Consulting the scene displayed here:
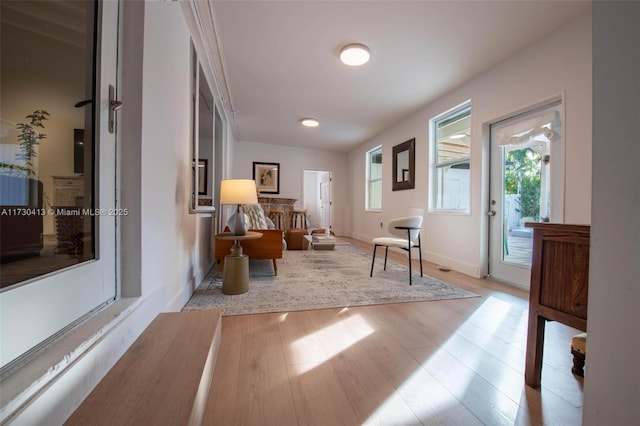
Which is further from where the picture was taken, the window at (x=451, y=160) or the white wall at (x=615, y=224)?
the window at (x=451, y=160)

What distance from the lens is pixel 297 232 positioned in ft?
16.2

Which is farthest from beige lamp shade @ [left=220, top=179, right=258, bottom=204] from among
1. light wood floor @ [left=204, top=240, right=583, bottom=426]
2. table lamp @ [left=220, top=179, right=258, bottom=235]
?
light wood floor @ [left=204, top=240, right=583, bottom=426]

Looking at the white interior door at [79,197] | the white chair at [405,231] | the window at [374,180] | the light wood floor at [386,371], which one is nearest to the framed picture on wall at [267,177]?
the window at [374,180]

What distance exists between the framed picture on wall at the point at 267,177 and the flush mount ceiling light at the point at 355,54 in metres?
4.33

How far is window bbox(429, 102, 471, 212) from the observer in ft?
11.5

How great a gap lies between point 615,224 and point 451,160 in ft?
10.8

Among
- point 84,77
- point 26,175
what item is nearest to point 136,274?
point 26,175

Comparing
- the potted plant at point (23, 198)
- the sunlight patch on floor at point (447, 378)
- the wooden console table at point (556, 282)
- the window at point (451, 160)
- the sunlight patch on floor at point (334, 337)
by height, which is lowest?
the sunlight patch on floor at point (447, 378)

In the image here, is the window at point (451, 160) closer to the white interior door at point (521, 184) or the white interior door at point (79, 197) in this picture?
the white interior door at point (521, 184)

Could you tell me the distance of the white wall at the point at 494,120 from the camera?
2.16 meters

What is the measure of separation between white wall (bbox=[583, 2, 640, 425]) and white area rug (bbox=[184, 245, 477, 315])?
5.09 ft

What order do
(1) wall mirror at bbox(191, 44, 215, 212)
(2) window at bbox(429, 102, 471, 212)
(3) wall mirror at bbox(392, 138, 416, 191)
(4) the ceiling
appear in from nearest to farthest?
1. (4) the ceiling
2. (1) wall mirror at bbox(191, 44, 215, 212)
3. (2) window at bbox(429, 102, 471, 212)
4. (3) wall mirror at bbox(392, 138, 416, 191)

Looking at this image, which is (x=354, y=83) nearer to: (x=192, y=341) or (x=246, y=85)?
(x=246, y=85)

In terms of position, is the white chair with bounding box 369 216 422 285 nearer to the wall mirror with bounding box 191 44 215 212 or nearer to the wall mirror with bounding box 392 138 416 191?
the wall mirror with bounding box 392 138 416 191
